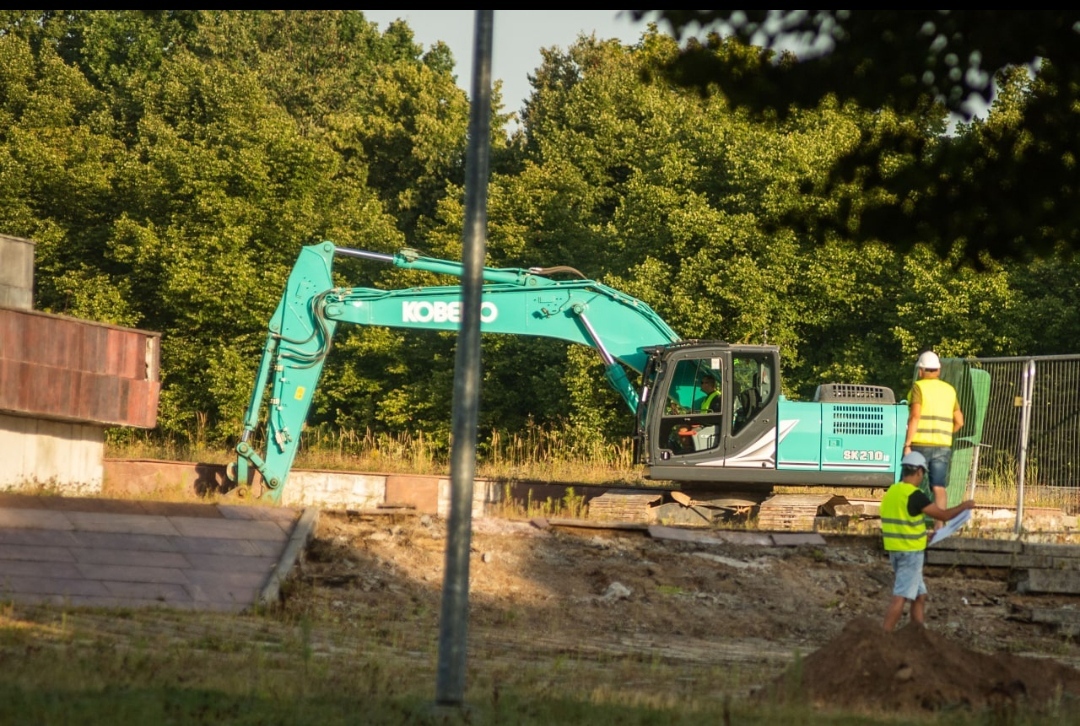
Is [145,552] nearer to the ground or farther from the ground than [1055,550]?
nearer to the ground

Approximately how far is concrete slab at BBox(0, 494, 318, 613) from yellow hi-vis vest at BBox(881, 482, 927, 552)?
6.26m

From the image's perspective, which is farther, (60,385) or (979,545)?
(60,385)

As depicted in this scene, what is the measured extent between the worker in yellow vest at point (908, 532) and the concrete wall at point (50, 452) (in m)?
16.1

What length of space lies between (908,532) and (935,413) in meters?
2.53

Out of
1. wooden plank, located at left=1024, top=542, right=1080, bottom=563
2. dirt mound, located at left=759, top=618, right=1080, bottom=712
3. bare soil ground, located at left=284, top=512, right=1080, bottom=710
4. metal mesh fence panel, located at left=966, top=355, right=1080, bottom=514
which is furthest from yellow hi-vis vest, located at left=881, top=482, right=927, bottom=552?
metal mesh fence panel, located at left=966, top=355, right=1080, bottom=514

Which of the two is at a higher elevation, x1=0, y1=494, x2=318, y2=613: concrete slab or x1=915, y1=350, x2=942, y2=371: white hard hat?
x1=915, y1=350, x2=942, y2=371: white hard hat

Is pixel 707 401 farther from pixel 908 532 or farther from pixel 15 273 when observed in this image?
pixel 15 273

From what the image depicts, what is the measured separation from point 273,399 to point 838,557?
9.29 metres

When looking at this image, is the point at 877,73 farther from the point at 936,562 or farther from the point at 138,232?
the point at 138,232

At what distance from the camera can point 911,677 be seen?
11.7 meters

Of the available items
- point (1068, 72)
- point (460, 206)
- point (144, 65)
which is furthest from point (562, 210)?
point (1068, 72)

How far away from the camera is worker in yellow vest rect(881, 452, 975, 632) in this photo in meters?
14.1

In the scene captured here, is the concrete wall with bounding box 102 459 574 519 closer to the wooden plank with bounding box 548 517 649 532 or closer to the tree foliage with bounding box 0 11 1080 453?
the wooden plank with bounding box 548 517 649 532

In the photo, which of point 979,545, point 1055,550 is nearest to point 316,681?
point 979,545
